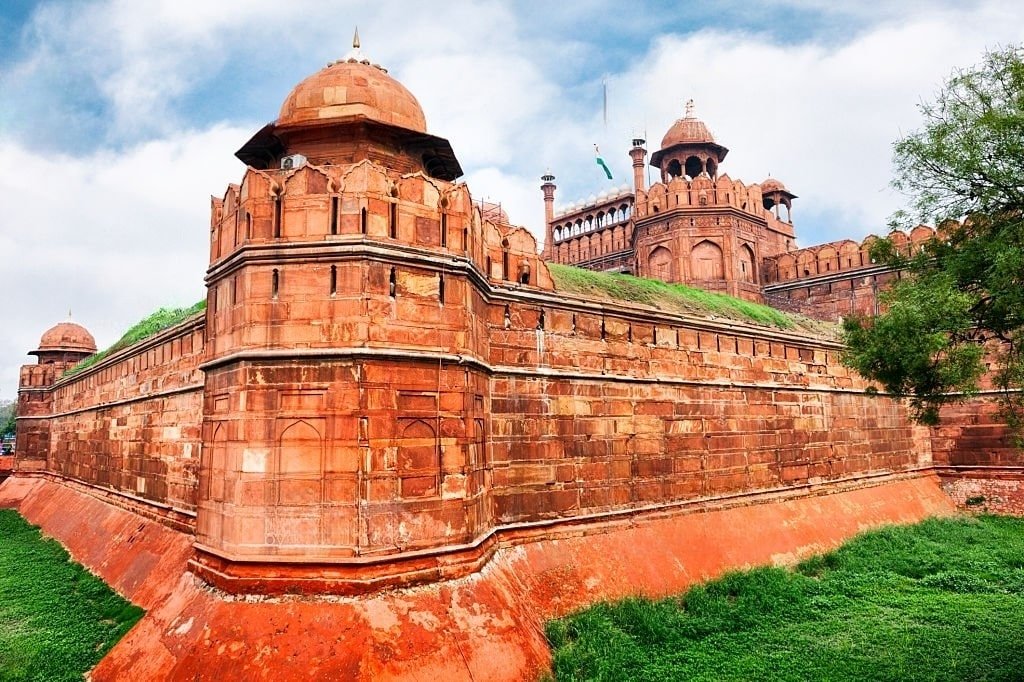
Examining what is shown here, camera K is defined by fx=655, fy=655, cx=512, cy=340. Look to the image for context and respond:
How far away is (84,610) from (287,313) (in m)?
5.75

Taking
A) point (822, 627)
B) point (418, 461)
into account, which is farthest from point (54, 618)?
point (822, 627)

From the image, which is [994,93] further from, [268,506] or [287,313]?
[268,506]

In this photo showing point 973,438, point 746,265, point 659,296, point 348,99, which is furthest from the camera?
point 746,265

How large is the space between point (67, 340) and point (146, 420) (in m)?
16.1

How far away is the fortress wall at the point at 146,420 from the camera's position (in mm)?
10148

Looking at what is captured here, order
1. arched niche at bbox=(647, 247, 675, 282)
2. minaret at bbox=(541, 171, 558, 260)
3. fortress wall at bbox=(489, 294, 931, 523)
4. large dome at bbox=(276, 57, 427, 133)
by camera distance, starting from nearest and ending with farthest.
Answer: large dome at bbox=(276, 57, 427, 133) < fortress wall at bbox=(489, 294, 931, 523) < arched niche at bbox=(647, 247, 675, 282) < minaret at bbox=(541, 171, 558, 260)

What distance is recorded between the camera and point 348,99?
8.27m

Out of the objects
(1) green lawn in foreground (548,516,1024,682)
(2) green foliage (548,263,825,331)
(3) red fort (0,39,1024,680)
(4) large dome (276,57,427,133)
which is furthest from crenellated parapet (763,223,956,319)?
(4) large dome (276,57,427,133)

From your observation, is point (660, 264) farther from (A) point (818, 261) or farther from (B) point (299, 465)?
(B) point (299, 465)

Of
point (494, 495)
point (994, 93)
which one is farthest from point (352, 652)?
point (994, 93)

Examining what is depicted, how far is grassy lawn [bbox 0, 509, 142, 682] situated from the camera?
24.2 feet

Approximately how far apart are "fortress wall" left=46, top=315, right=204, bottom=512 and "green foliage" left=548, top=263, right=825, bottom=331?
19.6ft

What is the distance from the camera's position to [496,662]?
6500mm

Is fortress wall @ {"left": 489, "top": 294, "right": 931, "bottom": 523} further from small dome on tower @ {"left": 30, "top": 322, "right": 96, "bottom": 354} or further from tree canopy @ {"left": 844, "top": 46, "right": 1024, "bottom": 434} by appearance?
small dome on tower @ {"left": 30, "top": 322, "right": 96, "bottom": 354}
